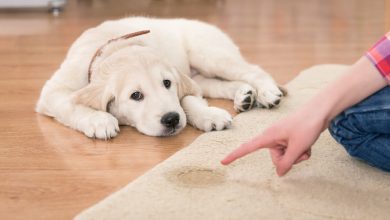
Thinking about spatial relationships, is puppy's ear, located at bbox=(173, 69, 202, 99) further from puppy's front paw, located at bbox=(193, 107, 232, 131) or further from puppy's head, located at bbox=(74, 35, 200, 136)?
puppy's front paw, located at bbox=(193, 107, 232, 131)

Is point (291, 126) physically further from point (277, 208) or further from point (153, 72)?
point (153, 72)

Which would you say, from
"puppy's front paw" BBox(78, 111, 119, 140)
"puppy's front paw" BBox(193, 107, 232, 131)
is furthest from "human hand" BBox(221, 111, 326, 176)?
"puppy's front paw" BBox(78, 111, 119, 140)

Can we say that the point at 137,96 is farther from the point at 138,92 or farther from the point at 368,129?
the point at 368,129

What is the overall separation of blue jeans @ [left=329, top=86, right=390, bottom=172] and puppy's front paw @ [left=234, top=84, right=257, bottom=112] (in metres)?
0.55

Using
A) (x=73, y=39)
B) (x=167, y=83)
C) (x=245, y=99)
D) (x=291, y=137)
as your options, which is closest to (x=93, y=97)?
(x=167, y=83)

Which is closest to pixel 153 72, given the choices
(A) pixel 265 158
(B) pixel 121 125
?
(B) pixel 121 125

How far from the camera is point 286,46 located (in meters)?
Result: 3.16

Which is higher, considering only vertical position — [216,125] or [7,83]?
[216,125]

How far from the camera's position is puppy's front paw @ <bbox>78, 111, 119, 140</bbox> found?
1.88 metres

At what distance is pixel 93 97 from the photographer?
6.39 ft

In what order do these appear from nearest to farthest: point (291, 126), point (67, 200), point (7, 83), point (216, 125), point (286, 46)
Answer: point (291, 126), point (67, 200), point (216, 125), point (7, 83), point (286, 46)

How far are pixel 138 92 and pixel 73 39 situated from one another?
63.0 inches

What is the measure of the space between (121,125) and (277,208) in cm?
82

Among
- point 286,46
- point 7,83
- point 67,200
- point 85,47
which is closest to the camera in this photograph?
point 67,200
